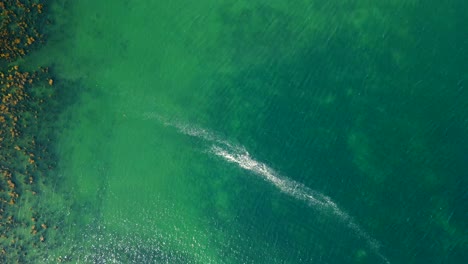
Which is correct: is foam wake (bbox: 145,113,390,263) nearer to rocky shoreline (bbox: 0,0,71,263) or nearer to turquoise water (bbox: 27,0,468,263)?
turquoise water (bbox: 27,0,468,263)

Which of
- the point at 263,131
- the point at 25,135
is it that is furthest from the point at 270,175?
the point at 25,135

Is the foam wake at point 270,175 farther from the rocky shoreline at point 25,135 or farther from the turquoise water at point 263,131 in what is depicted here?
the rocky shoreline at point 25,135

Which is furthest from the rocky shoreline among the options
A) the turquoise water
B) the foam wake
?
the foam wake

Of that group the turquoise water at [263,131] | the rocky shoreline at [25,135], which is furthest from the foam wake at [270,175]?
the rocky shoreline at [25,135]

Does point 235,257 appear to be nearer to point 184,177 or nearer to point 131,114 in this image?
point 184,177

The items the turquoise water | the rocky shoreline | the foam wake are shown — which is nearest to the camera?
the turquoise water

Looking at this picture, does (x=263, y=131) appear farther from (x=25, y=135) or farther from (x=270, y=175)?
(x=25, y=135)
